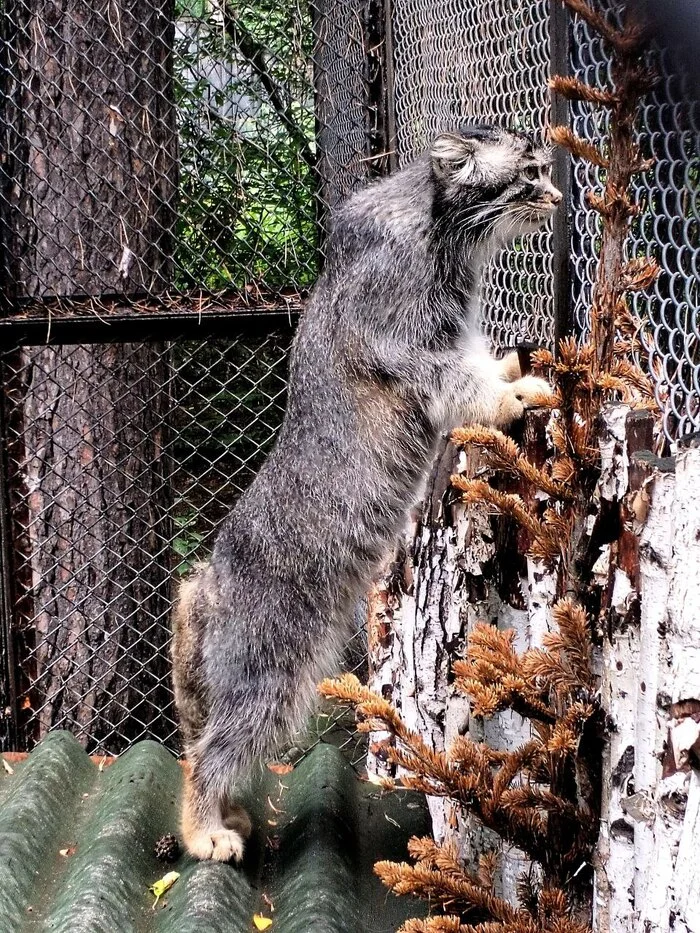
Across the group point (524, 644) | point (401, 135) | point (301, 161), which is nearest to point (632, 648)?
point (524, 644)

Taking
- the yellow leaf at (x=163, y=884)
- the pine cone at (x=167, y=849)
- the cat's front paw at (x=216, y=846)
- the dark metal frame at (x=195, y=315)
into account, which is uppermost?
the dark metal frame at (x=195, y=315)

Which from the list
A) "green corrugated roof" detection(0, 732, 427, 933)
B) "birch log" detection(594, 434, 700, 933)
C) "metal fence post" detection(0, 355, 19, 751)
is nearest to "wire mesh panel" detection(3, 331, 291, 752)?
"metal fence post" detection(0, 355, 19, 751)

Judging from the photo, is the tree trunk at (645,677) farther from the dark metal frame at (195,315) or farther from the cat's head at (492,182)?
the dark metal frame at (195,315)

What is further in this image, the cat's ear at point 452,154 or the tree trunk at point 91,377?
the tree trunk at point 91,377

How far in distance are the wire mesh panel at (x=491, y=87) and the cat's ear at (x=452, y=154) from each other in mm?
240

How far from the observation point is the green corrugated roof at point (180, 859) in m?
2.81

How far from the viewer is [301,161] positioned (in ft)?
19.9

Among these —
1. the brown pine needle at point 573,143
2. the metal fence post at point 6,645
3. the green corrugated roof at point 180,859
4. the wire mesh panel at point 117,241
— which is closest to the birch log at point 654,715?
the brown pine needle at point 573,143

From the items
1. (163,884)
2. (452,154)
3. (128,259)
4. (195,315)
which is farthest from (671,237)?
(128,259)

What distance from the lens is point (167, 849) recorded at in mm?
3244

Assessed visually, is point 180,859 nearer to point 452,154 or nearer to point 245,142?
point 452,154

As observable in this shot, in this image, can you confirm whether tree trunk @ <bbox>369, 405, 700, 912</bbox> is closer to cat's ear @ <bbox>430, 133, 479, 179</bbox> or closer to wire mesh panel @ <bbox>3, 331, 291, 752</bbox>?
cat's ear @ <bbox>430, 133, 479, 179</bbox>

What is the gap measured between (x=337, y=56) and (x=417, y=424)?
8.88 feet

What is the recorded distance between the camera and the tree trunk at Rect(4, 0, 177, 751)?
18.3ft
